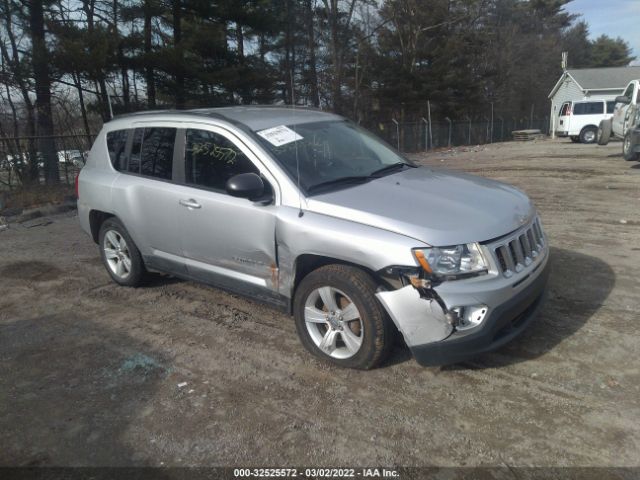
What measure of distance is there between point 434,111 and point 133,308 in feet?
109

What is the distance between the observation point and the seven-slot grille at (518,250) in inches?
121

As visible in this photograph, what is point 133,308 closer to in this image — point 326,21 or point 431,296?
point 431,296

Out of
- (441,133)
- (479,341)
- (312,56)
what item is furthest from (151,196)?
(441,133)

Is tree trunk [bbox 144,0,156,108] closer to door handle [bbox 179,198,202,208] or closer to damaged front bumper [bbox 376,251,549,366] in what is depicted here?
door handle [bbox 179,198,202,208]

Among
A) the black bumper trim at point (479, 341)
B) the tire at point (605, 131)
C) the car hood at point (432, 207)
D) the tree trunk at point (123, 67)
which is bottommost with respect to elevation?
the black bumper trim at point (479, 341)

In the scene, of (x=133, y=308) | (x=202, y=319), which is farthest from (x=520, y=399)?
(x=133, y=308)

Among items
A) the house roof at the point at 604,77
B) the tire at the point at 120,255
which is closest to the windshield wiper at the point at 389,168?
the tire at the point at 120,255

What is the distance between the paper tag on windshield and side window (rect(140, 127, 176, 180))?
1016 mm

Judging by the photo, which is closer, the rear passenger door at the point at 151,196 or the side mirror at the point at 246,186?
the side mirror at the point at 246,186

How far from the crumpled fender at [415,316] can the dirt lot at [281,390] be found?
420 mm

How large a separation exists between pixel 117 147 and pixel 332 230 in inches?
120

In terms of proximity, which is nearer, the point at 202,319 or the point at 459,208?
the point at 459,208

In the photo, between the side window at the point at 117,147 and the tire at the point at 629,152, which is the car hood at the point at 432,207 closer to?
the side window at the point at 117,147

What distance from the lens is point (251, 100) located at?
18.0 m
